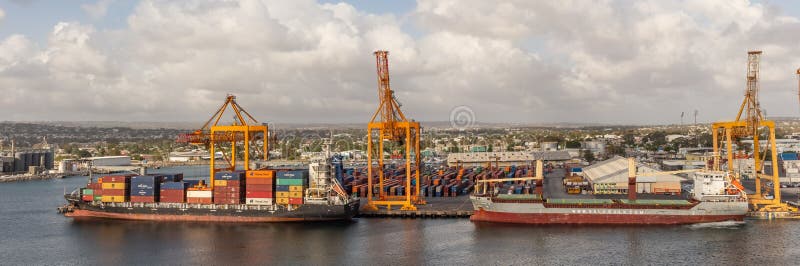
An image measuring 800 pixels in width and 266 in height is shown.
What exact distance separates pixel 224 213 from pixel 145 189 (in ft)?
24.3

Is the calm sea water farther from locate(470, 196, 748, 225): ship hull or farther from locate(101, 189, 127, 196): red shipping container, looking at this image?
locate(101, 189, 127, 196): red shipping container

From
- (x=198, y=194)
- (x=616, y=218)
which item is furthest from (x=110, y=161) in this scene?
(x=616, y=218)

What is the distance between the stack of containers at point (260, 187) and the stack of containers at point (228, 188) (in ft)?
2.13

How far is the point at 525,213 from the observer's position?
44750 millimetres

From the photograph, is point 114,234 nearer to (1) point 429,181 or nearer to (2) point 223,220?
(2) point 223,220

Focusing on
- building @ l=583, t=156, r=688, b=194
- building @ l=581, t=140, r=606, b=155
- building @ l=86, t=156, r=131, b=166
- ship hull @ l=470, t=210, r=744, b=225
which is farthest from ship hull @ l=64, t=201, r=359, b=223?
building @ l=581, t=140, r=606, b=155

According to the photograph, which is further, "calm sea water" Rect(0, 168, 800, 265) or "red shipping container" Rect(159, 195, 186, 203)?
"red shipping container" Rect(159, 195, 186, 203)

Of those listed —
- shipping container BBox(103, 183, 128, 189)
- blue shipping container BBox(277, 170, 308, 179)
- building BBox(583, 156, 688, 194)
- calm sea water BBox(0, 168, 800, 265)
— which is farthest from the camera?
building BBox(583, 156, 688, 194)

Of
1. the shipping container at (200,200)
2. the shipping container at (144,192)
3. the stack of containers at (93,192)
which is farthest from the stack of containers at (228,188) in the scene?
the stack of containers at (93,192)

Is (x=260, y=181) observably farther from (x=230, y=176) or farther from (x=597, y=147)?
(x=597, y=147)

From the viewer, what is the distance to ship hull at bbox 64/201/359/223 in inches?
1797

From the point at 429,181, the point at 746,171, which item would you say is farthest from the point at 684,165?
the point at 429,181

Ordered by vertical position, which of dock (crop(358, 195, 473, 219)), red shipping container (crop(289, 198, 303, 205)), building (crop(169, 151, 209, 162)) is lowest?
building (crop(169, 151, 209, 162))

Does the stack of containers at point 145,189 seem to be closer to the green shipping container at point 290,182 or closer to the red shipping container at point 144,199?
the red shipping container at point 144,199
